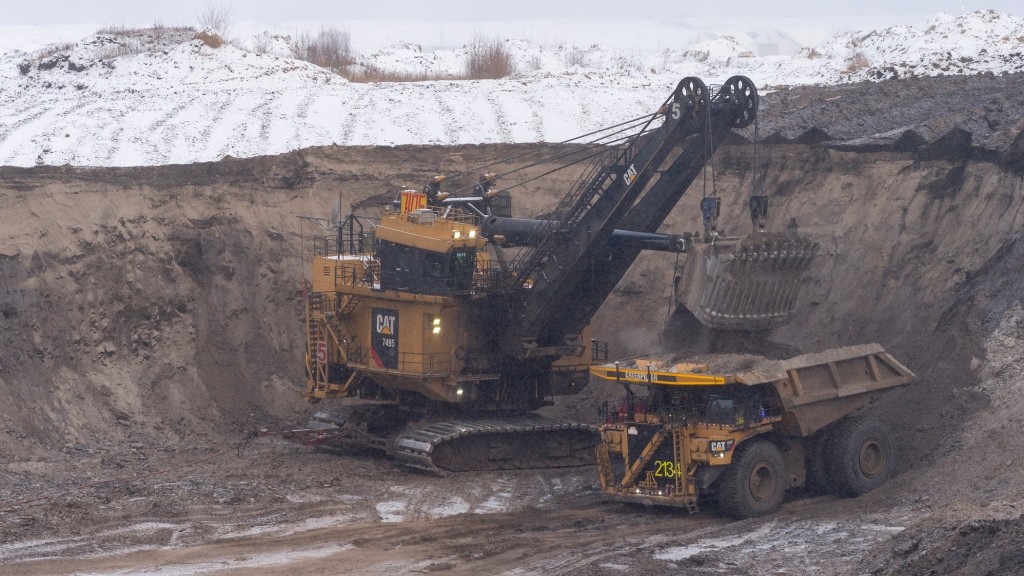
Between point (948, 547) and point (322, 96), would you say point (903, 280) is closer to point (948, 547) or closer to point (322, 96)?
point (948, 547)

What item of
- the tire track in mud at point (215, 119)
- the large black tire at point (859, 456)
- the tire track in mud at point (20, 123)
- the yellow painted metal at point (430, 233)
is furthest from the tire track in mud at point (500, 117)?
the large black tire at point (859, 456)

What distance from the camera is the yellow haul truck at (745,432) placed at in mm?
14508

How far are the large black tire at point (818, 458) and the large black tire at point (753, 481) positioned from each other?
0.72m

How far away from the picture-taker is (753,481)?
48.4ft

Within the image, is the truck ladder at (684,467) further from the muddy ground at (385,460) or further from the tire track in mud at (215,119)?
the tire track in mud at (215,119)

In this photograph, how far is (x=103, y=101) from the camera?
92.5ft

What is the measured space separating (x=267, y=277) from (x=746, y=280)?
34.9 feet

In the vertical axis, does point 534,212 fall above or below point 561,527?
above

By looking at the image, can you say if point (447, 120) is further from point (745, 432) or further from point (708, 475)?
point (708, 475)

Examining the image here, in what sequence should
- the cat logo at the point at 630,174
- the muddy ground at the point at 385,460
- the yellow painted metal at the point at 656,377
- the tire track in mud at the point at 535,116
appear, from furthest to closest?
the tire track in mud at the point at 535,116 → the cat logo at the point at 630,174 → the yellow painted metal at the point at 656,377 → the muddy ground at the point at 385,460

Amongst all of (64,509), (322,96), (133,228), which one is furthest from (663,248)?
(322,96)

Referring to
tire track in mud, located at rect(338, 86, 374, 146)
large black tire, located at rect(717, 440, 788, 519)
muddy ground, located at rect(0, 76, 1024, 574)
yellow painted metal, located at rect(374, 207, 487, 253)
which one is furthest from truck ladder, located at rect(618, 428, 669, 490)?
tire track in mud, located at rect(338, 86, 374, 146)

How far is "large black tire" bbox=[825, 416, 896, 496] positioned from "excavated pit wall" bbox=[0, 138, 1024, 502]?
1.11 m

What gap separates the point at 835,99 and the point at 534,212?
6618 millimetres
